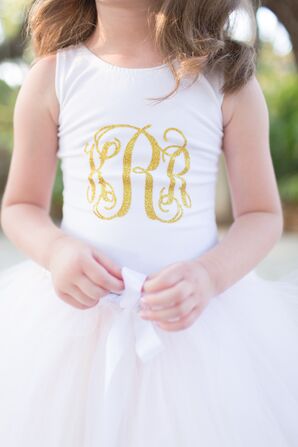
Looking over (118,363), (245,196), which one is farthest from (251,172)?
(118,363)

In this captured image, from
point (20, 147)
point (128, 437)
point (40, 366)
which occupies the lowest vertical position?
point (128, 437)

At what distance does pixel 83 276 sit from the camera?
752mm

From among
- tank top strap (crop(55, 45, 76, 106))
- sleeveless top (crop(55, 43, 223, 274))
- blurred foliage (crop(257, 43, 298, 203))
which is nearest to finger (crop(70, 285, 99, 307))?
sleeveless top (crop(55, 43, 223, 274))

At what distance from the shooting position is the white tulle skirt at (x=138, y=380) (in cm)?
77

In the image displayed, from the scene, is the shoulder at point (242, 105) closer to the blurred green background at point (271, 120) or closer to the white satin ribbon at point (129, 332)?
the white satin ribbon at point (129, 332)

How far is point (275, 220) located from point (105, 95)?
0.33 meters

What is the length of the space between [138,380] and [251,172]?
1.20ft

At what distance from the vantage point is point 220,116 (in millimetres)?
906

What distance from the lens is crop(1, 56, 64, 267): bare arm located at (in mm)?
924

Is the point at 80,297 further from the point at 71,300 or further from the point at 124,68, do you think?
the point at 124,68

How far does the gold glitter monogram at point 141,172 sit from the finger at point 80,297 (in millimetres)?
164

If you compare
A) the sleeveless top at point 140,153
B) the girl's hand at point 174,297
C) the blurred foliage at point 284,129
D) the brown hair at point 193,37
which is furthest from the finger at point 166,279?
the blurred foliage at point 284,129

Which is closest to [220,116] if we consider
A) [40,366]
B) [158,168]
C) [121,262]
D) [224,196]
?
[158,168]

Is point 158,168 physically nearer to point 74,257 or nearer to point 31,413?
point 74,257
